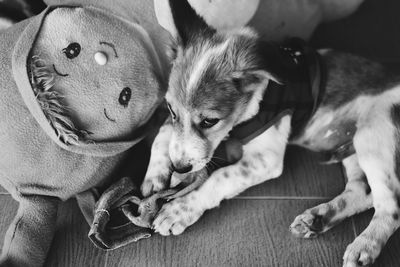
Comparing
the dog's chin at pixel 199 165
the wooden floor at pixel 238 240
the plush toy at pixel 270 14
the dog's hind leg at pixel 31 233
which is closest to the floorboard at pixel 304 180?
the wooden floor at pixel 238 240

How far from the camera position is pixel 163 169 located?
2236 millimetres

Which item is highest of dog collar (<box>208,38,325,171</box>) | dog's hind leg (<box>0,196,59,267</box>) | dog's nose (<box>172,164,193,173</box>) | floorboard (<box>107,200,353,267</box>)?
dog collar (<box>208,38,325,171</box>)

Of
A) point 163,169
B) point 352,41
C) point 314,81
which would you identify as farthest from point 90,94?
point 352,41

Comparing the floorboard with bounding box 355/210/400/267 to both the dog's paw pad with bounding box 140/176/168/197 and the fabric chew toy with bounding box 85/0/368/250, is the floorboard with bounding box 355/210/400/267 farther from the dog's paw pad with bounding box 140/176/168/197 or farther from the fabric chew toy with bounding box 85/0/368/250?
the dog's paw pad with bounding box 140/176/168/197

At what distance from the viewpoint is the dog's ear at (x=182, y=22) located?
1.92m

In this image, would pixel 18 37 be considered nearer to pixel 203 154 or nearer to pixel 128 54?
pixel 128 54

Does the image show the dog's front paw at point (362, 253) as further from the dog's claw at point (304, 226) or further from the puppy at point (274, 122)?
the dog's claw at point (304, 226)

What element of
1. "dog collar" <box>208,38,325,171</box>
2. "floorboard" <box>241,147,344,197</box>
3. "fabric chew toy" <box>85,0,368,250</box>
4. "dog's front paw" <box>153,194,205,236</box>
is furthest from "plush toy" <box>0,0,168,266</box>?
"floorboard" <box>241,147,344,197</box>

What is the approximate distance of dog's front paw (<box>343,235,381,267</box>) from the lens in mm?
1972

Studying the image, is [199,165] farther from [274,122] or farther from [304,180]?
[304,180]

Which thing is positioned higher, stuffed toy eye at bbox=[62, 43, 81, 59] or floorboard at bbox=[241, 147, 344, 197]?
stuffed toy eye at bbox=[62, 43, 81, 59]

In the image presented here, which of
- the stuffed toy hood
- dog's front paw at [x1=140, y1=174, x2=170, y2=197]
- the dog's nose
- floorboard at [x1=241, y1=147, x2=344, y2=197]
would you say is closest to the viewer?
the stuffed toy hood

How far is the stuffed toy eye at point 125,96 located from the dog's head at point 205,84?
0.57ft

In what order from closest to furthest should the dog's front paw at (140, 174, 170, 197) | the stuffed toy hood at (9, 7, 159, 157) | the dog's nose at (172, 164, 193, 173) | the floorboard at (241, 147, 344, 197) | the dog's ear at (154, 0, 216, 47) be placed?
the stuffed toy hood at (9, 7, 159, 157) < the dog's ear at (154, 0, 216, 47) < the dog's nose at (172, 164, 193, 173) < the dog's front paw at (140, 174, 170, 197) < the floorboard at (241, 147, 344, 197)
